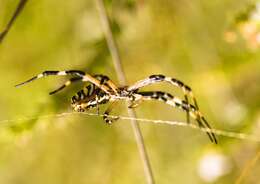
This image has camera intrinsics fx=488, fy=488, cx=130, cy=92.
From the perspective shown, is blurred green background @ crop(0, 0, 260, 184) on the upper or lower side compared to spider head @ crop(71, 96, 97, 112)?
upper

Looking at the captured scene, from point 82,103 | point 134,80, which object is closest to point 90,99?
point 82,103

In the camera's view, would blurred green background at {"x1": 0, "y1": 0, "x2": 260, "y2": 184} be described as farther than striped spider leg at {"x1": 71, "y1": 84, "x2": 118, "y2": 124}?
Yes

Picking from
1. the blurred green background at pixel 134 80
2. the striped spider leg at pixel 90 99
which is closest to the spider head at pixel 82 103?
the striped spider leg at pixel 90 99

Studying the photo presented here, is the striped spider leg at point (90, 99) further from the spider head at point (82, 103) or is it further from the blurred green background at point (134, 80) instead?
the blurred green background at point (134, 80)

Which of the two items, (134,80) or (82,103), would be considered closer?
(82,103)

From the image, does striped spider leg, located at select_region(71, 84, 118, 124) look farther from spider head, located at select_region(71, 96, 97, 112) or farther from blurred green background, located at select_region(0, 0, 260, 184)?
blurred green background, located at select_region(0, 0, 260, 184)

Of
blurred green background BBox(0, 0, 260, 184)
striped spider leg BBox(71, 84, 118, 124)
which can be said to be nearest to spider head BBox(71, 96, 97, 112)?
striped spider leg BBox(71, 84, 118, 124)

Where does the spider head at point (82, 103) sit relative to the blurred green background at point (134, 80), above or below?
below

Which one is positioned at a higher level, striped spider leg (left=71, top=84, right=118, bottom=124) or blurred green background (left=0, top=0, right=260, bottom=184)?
blurred green background (left=0, top=0, right=260, bottom=184)

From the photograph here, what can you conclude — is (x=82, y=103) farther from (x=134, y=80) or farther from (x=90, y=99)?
(x=134, y=80)
